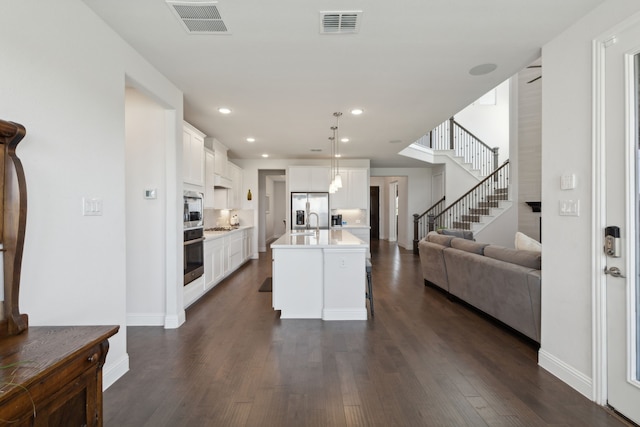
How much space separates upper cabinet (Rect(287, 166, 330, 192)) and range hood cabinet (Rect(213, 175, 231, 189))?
5.13 ft

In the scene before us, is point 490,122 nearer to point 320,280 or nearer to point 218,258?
point 320,280

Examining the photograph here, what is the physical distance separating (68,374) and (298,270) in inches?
101

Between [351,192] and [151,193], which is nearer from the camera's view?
[151,193]

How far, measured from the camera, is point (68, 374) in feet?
3.93

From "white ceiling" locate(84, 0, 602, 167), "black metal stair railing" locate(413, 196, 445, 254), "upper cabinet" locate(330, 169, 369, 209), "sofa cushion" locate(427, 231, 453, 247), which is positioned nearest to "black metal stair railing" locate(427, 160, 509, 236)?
"black metal stair railing" locate(413, 196, 445, 254)

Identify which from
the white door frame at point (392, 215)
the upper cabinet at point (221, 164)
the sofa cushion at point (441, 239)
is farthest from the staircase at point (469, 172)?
the upper cabinet at point (221, 164)

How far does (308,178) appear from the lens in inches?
291

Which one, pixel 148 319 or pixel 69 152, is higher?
pixel 69 152

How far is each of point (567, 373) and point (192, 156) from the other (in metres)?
4.42

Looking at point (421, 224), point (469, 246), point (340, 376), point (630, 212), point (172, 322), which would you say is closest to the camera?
point (630, 212)

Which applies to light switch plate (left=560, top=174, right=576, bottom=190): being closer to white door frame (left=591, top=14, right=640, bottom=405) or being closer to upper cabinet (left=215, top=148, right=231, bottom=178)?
white door frame (left=591, top=14, right=640, bottom=405)

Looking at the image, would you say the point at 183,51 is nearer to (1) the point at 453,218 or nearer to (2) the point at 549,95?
(2) the point at 549,95

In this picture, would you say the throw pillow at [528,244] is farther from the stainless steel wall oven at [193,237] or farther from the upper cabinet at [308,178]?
the upper cabinet at [308,178]

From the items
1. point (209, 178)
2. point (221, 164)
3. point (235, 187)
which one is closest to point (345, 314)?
point (209, 178)
